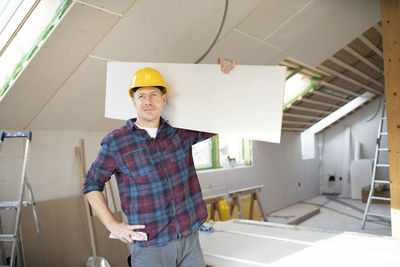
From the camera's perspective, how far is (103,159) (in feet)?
5.05

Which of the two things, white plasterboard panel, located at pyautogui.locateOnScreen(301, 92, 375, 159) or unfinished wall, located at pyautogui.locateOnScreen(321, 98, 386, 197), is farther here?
unfinished wall, located at pyautogui.locateOnScreen(321, 98, 386, 197)

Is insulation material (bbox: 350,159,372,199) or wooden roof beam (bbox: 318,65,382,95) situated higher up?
wooden roof beam (bbox: 318,65,382,95)

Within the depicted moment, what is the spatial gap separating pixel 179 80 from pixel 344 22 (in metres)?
2.51

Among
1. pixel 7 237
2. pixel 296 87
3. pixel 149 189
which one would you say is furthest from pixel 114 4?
pixel 296 87

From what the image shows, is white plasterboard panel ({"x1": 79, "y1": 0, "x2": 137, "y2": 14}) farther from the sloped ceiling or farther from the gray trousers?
the gray trousers

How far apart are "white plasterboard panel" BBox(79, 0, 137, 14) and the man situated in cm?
76

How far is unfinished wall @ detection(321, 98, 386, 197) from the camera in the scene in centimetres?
823

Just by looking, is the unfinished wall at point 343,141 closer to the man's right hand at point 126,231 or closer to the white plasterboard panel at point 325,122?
the white plasterboard panel at point 325,122

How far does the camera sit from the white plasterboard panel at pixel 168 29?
93.1 inches

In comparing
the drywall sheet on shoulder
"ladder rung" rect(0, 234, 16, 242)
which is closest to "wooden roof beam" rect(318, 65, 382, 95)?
the drywall sheet on shoulder

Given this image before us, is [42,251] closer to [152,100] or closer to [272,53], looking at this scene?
[152,100]

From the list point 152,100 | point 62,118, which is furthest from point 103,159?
point 62,118

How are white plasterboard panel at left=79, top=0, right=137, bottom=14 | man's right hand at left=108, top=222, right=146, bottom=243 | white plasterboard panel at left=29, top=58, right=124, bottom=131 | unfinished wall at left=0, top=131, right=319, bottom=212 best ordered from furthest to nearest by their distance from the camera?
unfinished wall at left=0, top=131, right=319, bottom=212, white plasterboard panel at left=29, top=58, right=124, bottom=131, white plasterboard panel at left=79, top=0, right=137, bottom=14, man's right hand at left=108, top=222, right=146, bottom=243

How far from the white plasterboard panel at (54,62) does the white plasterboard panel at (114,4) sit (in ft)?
0.14
